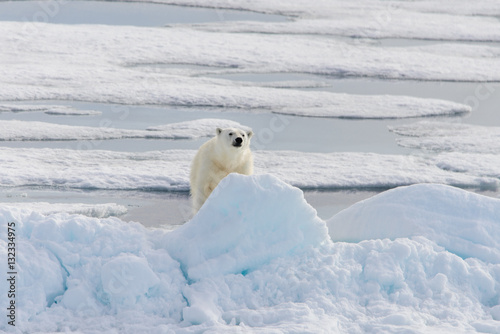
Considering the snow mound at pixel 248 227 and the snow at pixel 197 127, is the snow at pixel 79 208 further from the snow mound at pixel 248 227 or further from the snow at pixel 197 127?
the snow at pixel 197 127

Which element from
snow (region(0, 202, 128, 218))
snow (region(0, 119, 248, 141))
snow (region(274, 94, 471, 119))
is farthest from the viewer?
snow (region(274, 94, 471, 119))

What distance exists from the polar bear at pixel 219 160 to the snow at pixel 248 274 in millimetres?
1254

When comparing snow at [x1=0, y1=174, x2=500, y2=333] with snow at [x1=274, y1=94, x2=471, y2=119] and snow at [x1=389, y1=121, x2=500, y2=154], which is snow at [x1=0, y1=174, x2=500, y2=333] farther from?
snow at [x1=274, y1=94, x2=471, y2=119]

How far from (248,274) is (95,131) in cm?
500

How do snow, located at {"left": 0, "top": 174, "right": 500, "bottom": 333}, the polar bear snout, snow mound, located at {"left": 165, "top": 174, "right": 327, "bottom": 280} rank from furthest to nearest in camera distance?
the polar bear snout < snow mound, located at {"left": 165, "top": 174, "right": 327, "bottom": 280} < snow, located at {"left": 0, "top": 174, "right": 500, "bottom": 333}

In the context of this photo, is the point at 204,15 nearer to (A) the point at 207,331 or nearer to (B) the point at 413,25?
(B) the point at 413,25

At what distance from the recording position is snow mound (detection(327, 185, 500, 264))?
379 cm

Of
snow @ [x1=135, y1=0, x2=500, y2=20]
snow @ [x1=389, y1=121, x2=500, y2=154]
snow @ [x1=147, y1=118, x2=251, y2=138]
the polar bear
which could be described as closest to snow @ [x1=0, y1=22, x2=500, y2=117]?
snow @ [x1=389, y1=121, x2=500, y2=154]

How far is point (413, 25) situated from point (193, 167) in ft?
41.8

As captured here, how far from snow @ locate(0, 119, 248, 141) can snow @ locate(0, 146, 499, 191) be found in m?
0.48

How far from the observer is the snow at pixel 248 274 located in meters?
3.18

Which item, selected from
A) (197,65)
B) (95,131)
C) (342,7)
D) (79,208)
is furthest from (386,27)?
(79,208)

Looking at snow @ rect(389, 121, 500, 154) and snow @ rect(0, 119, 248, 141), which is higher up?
snow @ rect(389, 121, 500, 154)

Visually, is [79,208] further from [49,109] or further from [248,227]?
[49,109]
